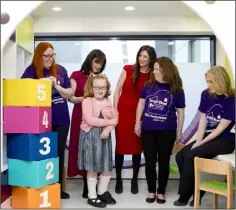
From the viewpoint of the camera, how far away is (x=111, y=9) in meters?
4.00

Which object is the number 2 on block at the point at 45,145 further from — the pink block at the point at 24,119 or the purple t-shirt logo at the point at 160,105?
the purple t-shirt logo at the point at 160,105

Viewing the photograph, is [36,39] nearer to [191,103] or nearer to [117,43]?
[117,43]

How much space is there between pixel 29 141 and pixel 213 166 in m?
1.23

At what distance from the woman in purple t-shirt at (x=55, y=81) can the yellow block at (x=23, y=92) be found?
257mm

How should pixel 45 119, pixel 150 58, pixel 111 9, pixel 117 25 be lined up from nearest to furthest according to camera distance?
pixel 45 119
pixel 150 58
pixel 111 9
pixel 117 25

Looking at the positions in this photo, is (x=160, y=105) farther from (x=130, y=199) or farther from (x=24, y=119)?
(x=24, y=119)

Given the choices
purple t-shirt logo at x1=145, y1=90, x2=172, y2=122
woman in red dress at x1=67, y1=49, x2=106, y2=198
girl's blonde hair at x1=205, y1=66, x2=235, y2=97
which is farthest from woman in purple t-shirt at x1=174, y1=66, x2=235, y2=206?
woman in red dress at x1=67, y1=49, x2=106, y2=198

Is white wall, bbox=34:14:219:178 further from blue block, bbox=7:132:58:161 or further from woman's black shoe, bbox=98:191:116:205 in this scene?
blue block, bbox=7:132:58:161

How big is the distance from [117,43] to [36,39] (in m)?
0.92

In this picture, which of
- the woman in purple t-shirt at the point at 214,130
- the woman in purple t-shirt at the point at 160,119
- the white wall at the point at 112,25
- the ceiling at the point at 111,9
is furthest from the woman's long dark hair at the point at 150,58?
the white wall at the point at 112,25

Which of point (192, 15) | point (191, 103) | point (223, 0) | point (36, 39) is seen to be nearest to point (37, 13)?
point (36, 39)

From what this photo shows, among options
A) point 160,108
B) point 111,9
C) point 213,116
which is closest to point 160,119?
point 160,108

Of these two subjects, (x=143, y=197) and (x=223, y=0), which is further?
(x=143, y=197)

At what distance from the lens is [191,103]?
4.45m
